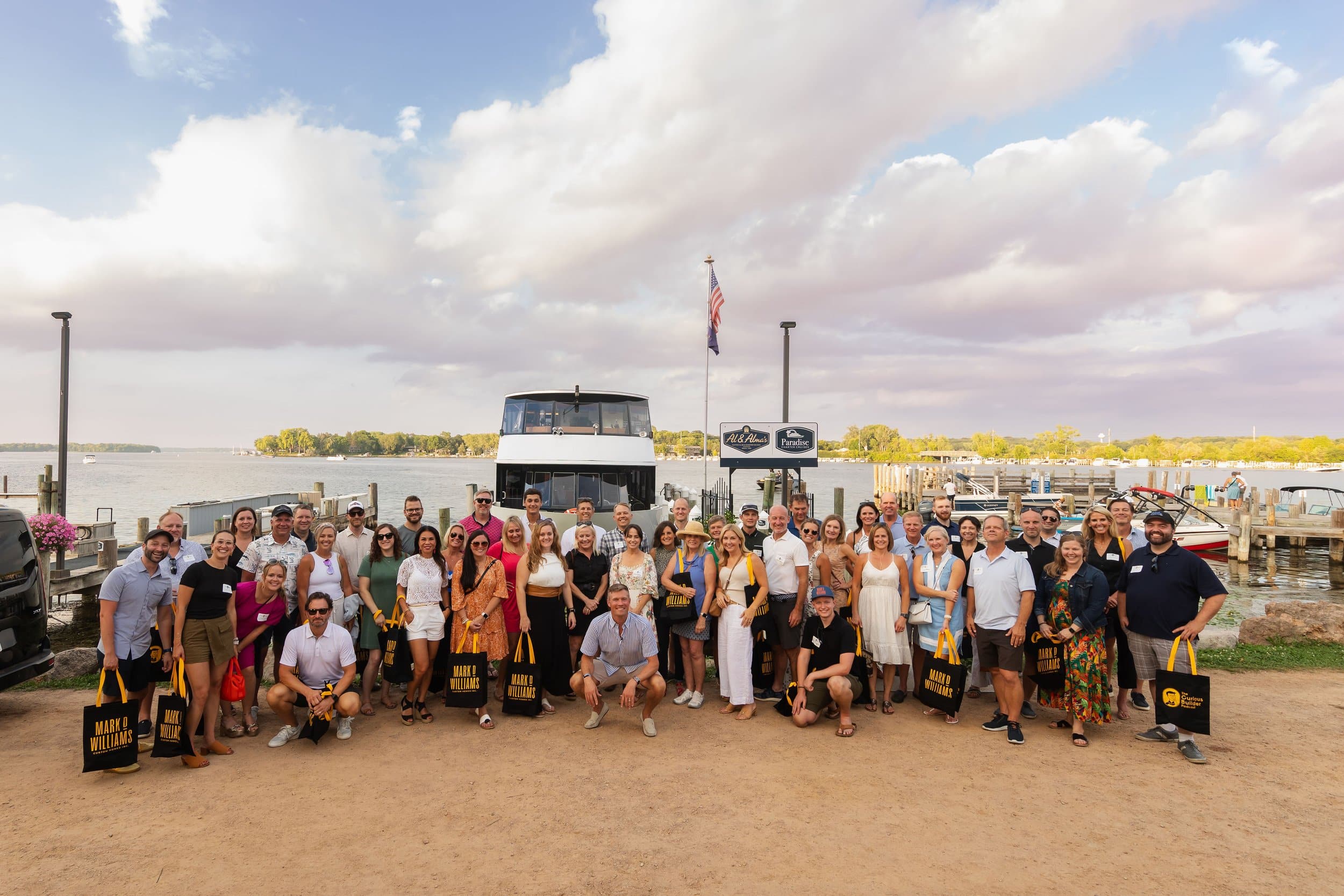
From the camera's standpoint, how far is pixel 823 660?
584 centimetres

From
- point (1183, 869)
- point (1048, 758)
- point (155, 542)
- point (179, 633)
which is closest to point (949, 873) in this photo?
point (1183, 869)

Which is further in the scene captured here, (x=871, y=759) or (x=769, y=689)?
(x=769, y=689)

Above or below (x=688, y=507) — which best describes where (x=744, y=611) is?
below

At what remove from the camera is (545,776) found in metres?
4.89

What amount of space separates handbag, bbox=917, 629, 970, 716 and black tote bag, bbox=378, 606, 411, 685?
4672 millimetres

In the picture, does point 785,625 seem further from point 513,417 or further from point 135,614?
point 513,417

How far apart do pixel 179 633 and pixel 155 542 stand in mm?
699

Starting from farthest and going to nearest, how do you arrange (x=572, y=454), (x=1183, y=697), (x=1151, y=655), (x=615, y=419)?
1. (x=615, y=419)
2. (x=572, y=454)
3. (x=1151, y=655)
4. (x=1183, y=697)

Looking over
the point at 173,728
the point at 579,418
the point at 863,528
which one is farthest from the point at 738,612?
the point at 579,418

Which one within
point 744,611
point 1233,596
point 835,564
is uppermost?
point 835,564

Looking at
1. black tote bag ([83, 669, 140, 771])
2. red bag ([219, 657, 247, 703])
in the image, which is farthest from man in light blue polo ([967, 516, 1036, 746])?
black tote bag ([83, 669, 140, 771])

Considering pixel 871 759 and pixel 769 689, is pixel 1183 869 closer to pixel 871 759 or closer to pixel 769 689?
pixel 871 759

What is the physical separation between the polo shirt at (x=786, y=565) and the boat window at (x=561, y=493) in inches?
262

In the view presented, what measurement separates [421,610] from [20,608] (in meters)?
3.40
